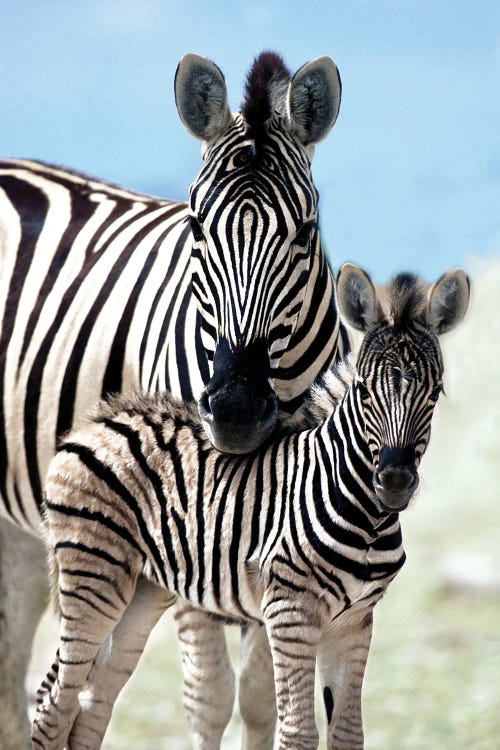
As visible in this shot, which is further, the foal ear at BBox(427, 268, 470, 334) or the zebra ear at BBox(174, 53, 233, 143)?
the zebra ear at BBox(174, 53, 233, 143)

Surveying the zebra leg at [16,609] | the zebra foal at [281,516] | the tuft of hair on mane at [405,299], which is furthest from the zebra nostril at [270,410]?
the zebra leg at [16,609]

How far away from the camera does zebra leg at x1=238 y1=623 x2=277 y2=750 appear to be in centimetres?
658

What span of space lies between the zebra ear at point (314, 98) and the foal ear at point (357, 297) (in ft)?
3.80

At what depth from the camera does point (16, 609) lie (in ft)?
26.4

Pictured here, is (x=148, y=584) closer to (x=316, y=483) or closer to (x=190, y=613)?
(x=190, y=613)

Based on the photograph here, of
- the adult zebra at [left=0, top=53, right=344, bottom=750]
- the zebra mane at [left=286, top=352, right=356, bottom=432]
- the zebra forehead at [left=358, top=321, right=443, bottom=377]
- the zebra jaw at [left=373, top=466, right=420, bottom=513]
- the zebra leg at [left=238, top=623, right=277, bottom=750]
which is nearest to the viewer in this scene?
the zebra jaw at [left=373, top=466, right=420, bottom=513]

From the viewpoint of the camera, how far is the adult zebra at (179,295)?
5.40 meters

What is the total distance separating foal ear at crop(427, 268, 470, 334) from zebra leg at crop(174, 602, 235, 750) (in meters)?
1.97

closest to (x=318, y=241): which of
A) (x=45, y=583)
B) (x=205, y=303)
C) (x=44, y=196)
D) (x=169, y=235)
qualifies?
(x=205, y=303)

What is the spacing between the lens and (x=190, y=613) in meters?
6.10

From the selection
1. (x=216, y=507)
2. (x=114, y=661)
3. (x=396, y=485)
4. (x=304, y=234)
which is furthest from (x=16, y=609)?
(x=396, y=485)

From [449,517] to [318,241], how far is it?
14130mm

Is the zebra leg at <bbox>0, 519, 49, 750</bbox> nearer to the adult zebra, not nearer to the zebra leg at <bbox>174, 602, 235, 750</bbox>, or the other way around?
the adult zebra

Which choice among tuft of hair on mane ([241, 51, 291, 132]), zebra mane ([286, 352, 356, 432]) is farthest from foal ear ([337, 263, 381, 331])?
tuft of hair on mane ([241, 51, 291, 132])
